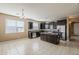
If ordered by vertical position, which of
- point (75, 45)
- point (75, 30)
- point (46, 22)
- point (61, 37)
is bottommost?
point (75, 45)

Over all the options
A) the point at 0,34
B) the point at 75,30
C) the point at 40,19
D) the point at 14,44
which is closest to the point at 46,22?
the point at 40,19

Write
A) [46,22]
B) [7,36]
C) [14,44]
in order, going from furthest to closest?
[7,36], [14,44], [46,22]

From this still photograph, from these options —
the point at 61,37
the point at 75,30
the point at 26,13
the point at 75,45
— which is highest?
the point at 26,13

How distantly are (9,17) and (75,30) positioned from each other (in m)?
3.45

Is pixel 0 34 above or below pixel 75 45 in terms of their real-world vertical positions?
above

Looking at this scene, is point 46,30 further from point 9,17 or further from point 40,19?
point 9,17

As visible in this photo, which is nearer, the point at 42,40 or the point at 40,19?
the point at 40,19

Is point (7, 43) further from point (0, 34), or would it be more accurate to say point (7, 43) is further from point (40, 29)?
point (40, 29)

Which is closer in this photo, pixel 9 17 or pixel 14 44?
pixel 14 44

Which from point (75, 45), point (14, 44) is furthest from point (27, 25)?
point (75, 45)

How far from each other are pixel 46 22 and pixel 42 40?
1.72m

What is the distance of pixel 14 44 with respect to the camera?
5027 millimetres

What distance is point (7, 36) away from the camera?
5863 mm

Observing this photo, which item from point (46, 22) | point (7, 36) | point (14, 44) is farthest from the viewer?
point (7, 36)
